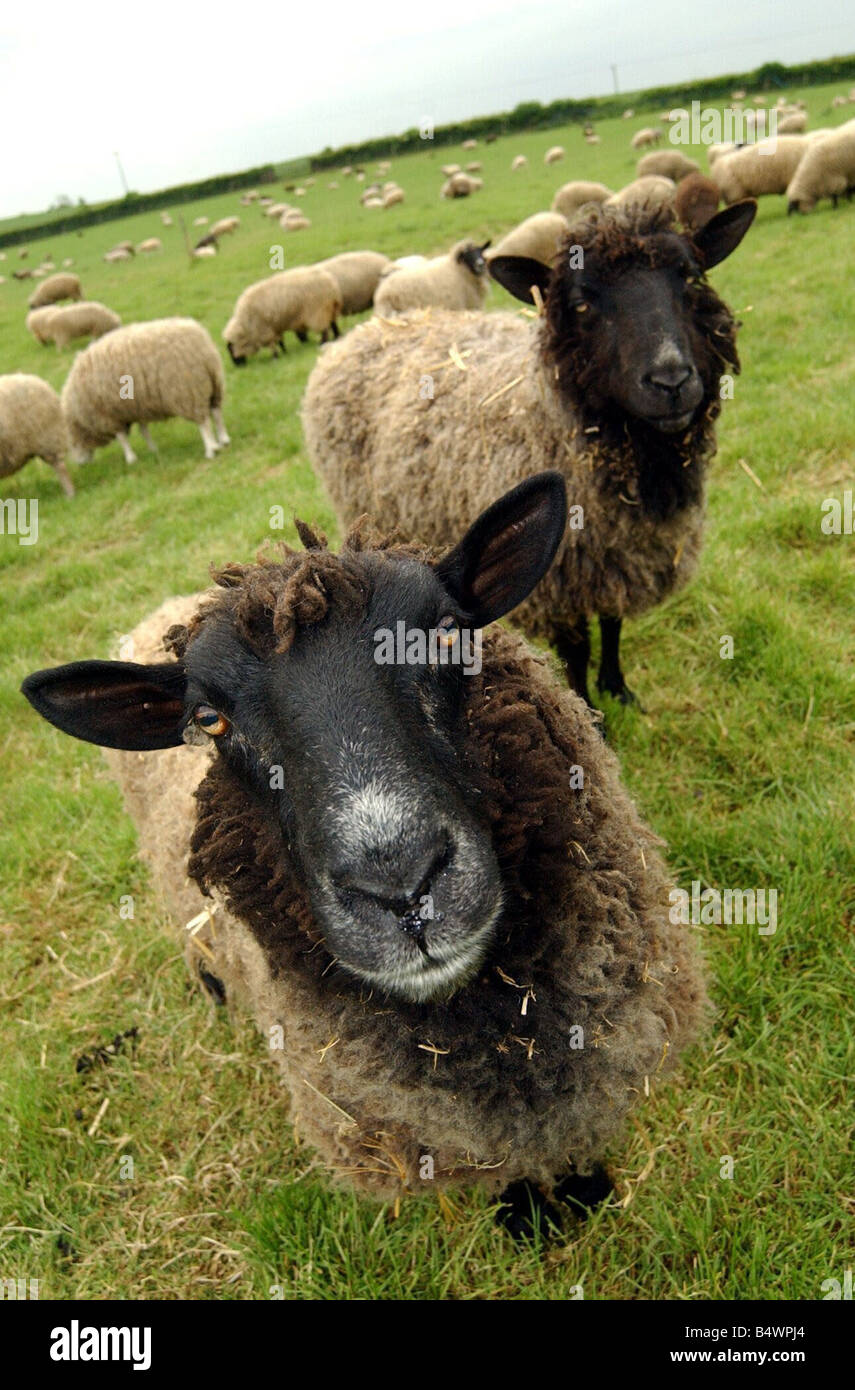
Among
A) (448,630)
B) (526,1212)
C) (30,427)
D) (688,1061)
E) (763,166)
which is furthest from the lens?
(763,166)

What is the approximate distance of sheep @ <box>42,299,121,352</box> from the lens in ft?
62.8

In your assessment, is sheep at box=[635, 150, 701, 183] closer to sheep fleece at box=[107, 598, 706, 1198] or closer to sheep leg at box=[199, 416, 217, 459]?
sheep leg at box=[199, 416, 217, 459]

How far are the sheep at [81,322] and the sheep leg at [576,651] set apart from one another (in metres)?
18.7

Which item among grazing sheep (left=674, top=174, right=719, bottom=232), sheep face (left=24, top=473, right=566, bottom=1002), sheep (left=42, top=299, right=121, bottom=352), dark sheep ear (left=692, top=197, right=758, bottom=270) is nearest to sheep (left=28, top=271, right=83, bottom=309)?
sheep (left=42, top=299, right=121, bottom=352)

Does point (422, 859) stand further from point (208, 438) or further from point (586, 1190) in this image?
point (208, 438)

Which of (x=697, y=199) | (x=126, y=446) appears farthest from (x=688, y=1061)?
(x=126, y=446)

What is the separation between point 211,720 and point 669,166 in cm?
2636

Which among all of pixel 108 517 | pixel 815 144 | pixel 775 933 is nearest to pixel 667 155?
pixel 815 144

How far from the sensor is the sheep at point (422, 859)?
1.57m

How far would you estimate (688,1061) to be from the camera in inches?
107

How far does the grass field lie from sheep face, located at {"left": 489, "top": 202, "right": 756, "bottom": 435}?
4.61 feet

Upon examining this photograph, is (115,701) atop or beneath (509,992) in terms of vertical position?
atop

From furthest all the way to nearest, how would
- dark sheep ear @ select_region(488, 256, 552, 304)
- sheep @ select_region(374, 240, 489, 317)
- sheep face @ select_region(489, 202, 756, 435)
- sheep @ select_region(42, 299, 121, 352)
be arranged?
sheep @ select_region(42, 299, 121, 352) → sheep @ select_region(374, 240, 489, 317) → dark sheep ear @ select_region(488, 256, 552, 304) → sheep face @ select_region(489, 202, 756, 435)

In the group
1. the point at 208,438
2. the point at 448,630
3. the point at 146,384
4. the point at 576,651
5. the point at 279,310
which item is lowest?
the point at 576,651
